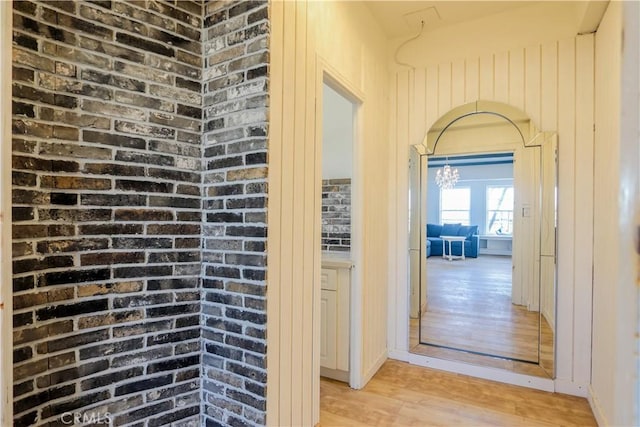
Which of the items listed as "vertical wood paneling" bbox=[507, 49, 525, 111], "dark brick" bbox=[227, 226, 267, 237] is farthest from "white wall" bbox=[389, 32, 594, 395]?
"dark brick" bbox=[227, 226, 267, 237]

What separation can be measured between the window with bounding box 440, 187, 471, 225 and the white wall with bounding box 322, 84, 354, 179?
90 centimetres

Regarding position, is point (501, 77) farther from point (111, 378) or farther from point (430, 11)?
point (111, 378)

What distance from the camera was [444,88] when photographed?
2844mm

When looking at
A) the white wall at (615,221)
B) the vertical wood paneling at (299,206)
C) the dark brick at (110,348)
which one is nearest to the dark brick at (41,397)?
the dark brick at (110,348)

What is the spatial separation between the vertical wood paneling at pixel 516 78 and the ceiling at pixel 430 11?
0.37 metres

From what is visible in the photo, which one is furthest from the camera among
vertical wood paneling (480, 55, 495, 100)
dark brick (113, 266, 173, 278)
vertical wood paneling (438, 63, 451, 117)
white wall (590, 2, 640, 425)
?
vertical wood paneling (438, 63, 451, 117)

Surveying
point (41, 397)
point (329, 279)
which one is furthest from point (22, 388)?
point (329, 279)

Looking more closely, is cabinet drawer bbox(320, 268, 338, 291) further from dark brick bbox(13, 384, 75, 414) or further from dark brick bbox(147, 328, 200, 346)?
dark brick bbox(13, 384, 75, 414)

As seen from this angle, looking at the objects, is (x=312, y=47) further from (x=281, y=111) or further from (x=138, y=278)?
(x=138, y=278)

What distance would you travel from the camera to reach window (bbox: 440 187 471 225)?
2.97 m

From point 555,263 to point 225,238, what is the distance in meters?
2.34

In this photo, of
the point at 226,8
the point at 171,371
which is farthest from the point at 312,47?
the point at 171,371

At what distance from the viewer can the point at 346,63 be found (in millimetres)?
2264

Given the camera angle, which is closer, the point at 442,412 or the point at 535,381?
the point at 442,412
